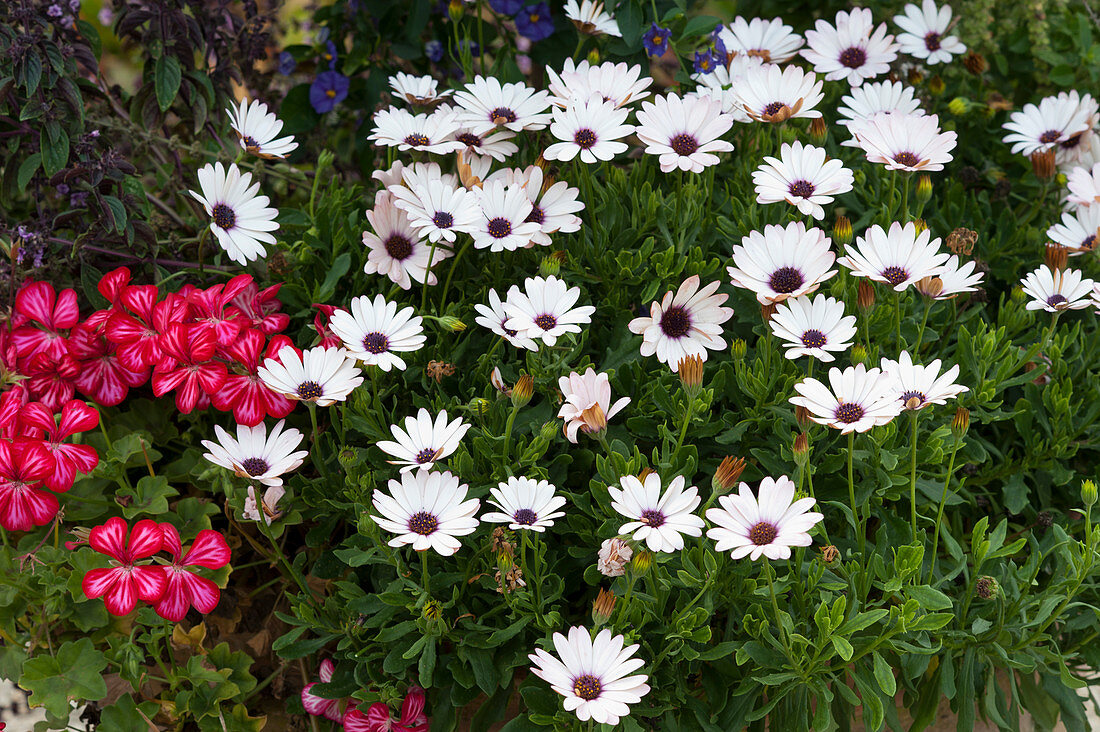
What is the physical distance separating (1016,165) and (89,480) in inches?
58.5

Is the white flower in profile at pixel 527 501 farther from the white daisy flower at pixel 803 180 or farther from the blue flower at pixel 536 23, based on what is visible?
the blue flower at pixel 536 23

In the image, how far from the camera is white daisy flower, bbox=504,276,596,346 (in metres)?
1.02

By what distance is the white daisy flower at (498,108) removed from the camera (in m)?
1.22

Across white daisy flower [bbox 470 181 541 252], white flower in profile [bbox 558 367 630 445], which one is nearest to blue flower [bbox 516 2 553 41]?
white daisy flower [bbox 470 181 541 252]

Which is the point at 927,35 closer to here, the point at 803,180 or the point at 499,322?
the point at 803,180

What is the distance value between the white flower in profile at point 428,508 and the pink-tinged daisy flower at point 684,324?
0.86 ft

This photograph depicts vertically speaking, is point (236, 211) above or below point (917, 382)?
above

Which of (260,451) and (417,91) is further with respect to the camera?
(417,91)

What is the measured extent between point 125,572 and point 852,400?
740 mm

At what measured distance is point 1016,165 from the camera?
5.51 ft

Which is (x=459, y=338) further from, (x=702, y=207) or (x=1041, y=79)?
(x=1041, y=79)

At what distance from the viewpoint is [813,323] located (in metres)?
1.02

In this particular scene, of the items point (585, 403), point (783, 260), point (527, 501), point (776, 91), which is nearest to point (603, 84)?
point (776, 91)

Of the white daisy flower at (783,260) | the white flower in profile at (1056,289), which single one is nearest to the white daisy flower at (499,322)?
the white daisy flower at (783,260)
